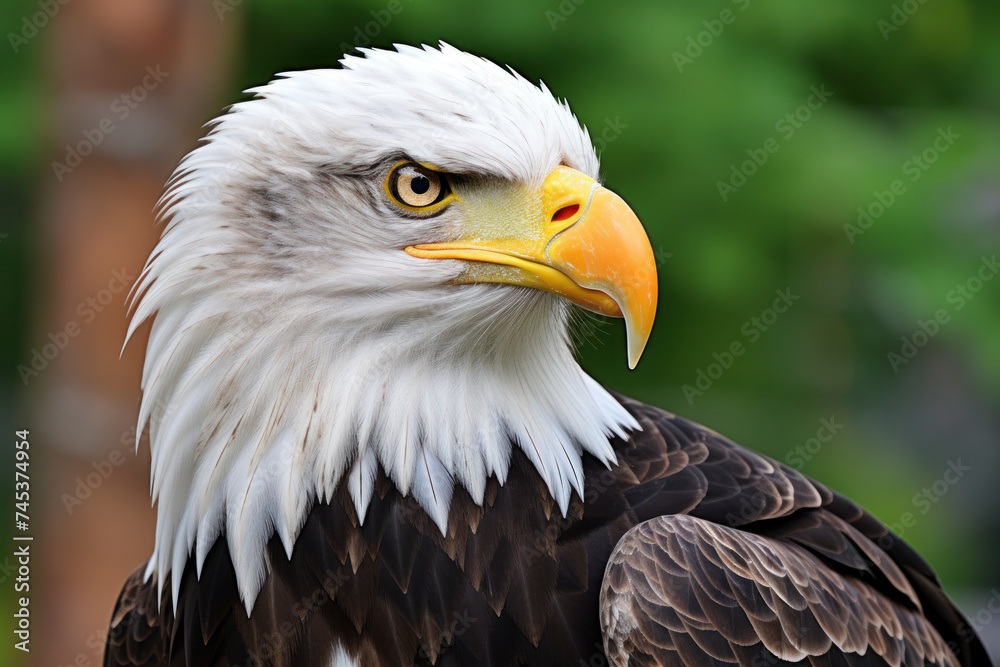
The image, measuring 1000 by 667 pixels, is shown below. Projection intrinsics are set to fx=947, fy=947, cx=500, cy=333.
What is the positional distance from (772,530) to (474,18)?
2873 millimetres

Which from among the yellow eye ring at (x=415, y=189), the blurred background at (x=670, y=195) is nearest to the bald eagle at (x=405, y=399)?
the yellow eye ring at (x=415, y=189)

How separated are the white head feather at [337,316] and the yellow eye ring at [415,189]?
28 mm

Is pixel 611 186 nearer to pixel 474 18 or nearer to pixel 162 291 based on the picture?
pixel 474 18

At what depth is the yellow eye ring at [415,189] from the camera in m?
2.13

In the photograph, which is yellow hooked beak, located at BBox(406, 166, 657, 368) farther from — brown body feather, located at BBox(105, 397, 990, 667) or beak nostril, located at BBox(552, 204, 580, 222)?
brown body feather, located at BBox(105, 397, 990, 667)

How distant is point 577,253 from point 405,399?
1.72ft

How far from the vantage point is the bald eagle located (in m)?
2.11

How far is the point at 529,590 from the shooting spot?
218 cm

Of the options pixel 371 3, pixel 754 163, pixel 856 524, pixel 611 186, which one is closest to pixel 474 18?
pixel 371 3

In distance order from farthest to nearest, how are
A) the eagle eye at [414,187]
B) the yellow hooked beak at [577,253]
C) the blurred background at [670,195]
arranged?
the blurred background at [670,195] → the eagle eye at [414,187] → the yellow hooked beak at [577,253]

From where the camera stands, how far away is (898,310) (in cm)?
500

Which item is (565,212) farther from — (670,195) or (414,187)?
(670,195)

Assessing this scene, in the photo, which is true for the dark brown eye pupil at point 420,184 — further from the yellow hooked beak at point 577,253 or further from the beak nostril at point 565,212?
the beak nostril at point 565,212

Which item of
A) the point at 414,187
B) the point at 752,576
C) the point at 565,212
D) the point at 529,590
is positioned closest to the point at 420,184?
the point at 414,187
